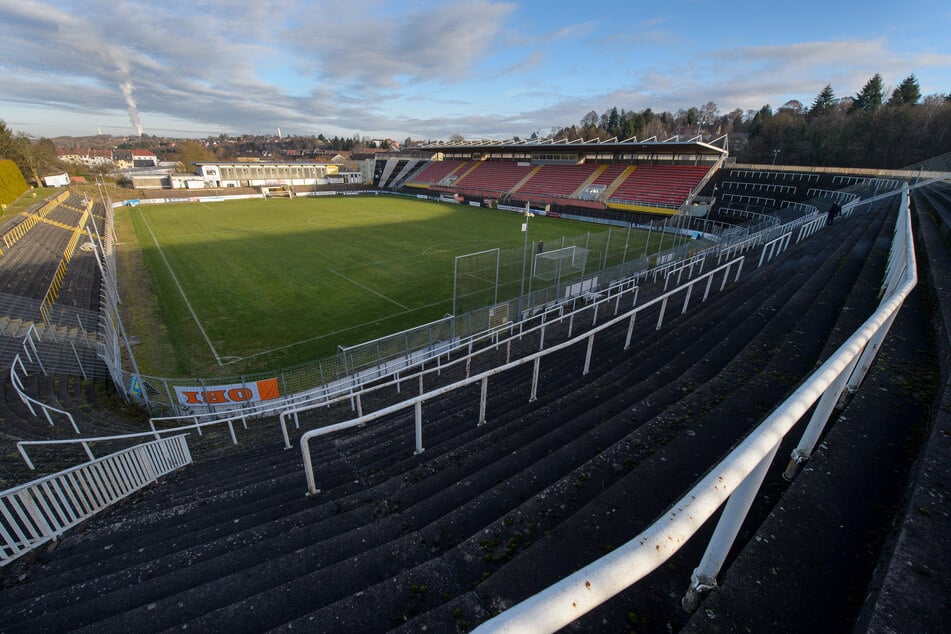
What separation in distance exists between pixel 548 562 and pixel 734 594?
1.01 meters

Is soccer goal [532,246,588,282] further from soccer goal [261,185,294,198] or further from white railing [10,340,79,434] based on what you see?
soccer goal [261,185,294,198]

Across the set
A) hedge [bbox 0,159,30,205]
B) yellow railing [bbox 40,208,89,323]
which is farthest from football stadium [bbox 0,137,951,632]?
hedge [bbox 0,159,30,205]

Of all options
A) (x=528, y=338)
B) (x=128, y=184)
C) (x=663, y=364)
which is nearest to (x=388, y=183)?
(x=128, y=184)

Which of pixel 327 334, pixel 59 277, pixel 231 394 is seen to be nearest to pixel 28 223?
pixel 59 277

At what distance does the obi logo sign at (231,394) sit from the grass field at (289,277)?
2.89 metres

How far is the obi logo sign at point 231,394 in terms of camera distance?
11961 mm

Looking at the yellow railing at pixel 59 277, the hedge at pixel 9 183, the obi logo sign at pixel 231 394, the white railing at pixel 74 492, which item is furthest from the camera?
the hedge at pixel 9 183

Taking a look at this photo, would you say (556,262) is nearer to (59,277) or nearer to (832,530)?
(832,530)

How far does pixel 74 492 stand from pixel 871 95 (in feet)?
345

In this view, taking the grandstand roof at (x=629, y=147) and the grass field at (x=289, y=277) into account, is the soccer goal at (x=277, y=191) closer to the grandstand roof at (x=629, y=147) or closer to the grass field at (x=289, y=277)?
the grass field at (x=289, y=277)

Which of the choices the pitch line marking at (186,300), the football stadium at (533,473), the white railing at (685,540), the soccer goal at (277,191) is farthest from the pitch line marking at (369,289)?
the soccer goal at (277,191)

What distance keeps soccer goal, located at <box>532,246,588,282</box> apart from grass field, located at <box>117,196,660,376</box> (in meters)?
4.90

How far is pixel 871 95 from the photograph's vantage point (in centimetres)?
7019

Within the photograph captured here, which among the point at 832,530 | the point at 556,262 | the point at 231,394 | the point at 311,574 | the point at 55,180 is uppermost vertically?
the point at 832,530
